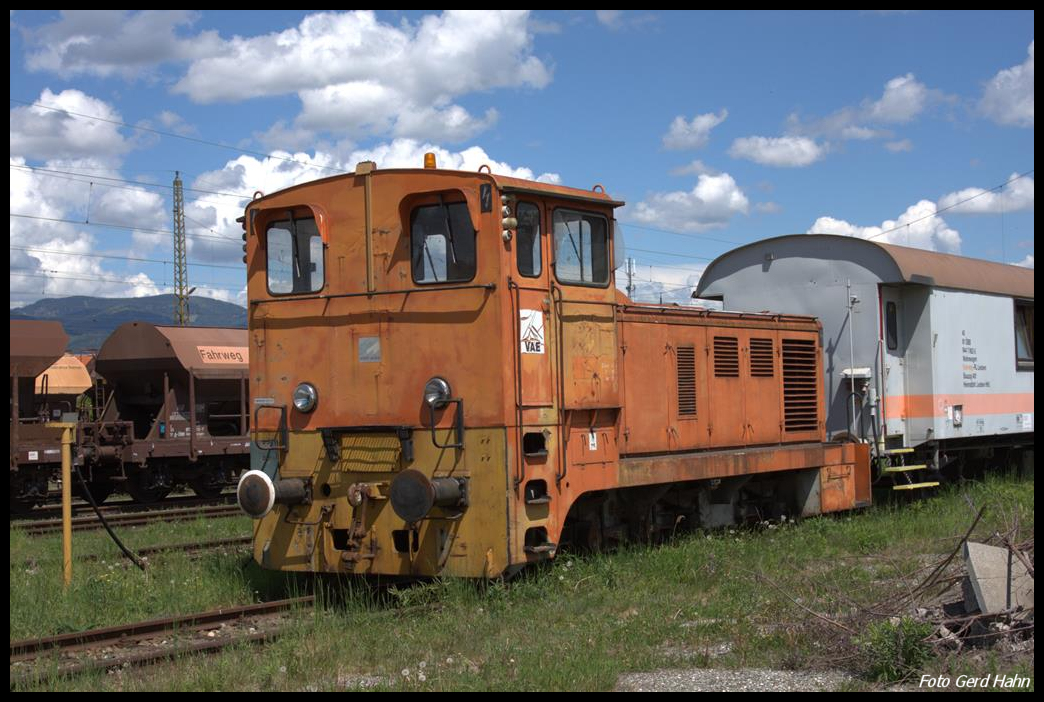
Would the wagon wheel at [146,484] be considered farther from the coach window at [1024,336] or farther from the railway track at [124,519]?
the coach window at [1024,336]

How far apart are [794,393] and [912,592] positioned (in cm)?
611

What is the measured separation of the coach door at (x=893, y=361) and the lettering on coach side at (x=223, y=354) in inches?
500

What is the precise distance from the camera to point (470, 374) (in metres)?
8.91

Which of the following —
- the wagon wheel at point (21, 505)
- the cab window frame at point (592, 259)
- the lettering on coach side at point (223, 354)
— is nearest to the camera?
the cab window frame at point (592, 259)

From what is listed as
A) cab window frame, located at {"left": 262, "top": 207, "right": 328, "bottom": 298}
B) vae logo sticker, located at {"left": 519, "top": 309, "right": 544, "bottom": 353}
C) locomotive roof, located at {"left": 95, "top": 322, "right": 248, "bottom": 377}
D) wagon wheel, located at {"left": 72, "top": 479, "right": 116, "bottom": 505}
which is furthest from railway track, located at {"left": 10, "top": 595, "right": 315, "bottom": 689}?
wagon wheel, located at {"left": 72, "top": 479, "right": 116, "bottom": 505}

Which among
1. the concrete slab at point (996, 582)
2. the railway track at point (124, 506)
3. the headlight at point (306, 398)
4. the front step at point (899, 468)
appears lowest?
the railway track at point (124, 506)

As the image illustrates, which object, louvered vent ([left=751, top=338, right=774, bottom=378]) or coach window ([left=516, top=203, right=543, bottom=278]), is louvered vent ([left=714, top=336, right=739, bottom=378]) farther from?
coach window ([left=516, top=203, right=543, bottom=278])

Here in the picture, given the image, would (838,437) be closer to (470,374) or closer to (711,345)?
(711,345)

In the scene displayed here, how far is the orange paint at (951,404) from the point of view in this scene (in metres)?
14.4

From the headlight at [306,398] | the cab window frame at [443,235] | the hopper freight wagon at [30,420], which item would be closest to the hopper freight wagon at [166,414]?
the hopper freight wagon at [30,420]

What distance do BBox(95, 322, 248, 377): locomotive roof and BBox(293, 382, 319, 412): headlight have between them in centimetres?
1156

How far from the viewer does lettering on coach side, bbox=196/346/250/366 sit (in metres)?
20.9

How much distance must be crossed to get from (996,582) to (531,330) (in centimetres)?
402

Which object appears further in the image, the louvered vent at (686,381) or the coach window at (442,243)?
the louvered vent at (686,381)
